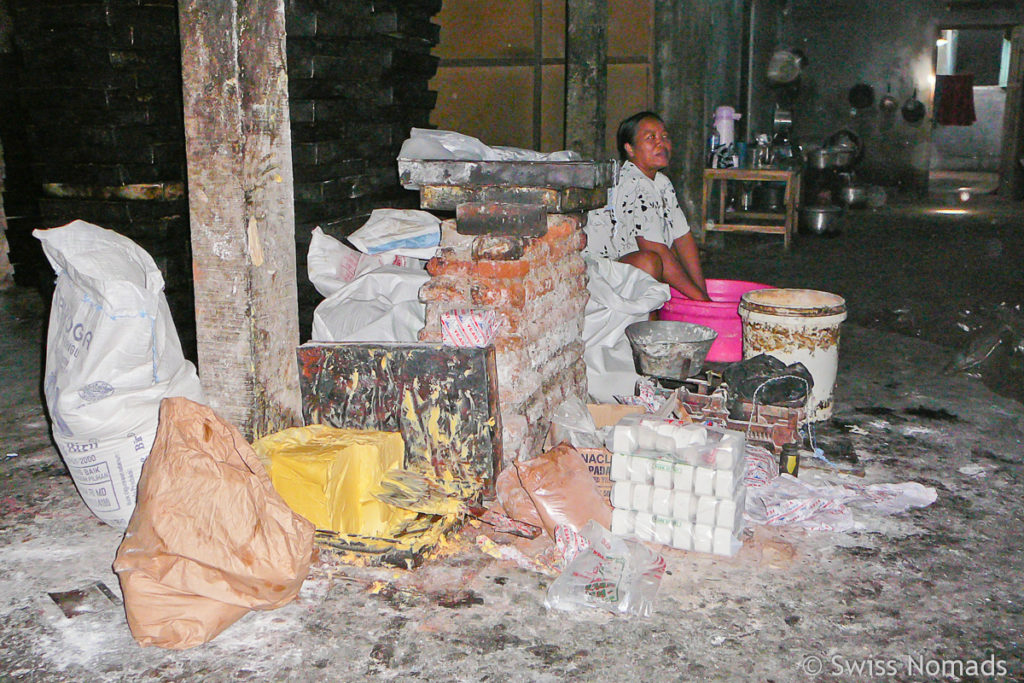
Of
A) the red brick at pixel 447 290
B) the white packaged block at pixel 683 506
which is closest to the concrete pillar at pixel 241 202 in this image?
the red brick at pixel 447 290

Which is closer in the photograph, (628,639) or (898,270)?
(628,639)

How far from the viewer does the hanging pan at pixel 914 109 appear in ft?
45.0

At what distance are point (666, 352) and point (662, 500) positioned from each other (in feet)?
4.25

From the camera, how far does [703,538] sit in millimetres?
2756

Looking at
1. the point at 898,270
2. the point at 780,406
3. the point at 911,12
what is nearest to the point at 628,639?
the point at 780,406

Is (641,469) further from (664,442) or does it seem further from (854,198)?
(854,198)

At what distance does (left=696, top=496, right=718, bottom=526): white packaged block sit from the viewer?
2.72m

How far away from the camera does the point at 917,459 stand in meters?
3.56

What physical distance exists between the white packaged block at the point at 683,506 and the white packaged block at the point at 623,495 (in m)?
0.14

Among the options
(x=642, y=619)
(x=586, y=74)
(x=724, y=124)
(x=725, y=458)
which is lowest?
(x=642, y=619)

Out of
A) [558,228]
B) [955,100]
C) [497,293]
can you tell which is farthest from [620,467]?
[955,100]

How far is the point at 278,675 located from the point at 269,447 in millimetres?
854

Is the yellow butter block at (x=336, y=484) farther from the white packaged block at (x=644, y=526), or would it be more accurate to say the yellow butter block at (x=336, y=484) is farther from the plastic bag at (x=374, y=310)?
the plastic bag at (x=374, y=310)

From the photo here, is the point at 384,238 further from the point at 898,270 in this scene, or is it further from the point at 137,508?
the point at 898,270
